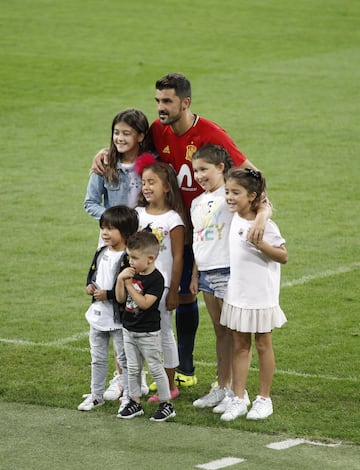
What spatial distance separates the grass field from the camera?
8.15m

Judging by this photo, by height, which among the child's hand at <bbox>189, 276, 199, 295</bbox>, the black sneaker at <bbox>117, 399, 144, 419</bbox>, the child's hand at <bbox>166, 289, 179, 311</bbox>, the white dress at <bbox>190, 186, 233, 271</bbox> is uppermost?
the white dress at <bbox>190, 186, 233, 271</bbox>

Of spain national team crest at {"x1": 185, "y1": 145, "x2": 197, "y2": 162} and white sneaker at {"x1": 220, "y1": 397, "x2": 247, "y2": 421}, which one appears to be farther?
spain national team crest at {"x1": 185, "y1": 145, "x2": 197, "y2": 162}

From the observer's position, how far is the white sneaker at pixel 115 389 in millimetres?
7934

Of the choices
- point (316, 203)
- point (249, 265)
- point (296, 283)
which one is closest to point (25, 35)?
point (316, 203)

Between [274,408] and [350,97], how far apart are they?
1532cm

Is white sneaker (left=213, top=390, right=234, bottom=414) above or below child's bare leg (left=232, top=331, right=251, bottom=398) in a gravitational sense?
below

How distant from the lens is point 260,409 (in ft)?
24.6

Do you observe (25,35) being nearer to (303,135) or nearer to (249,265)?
(303,135)

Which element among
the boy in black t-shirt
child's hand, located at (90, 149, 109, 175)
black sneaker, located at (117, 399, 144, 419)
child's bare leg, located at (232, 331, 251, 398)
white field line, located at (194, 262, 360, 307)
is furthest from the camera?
white field line, located at (194, 262, 360, 307)

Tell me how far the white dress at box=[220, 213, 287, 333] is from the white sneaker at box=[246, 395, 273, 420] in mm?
454

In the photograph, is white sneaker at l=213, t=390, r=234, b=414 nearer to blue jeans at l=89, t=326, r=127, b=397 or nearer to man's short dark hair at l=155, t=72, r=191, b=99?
blue jeans at l=89, t=326, r=127, b=397

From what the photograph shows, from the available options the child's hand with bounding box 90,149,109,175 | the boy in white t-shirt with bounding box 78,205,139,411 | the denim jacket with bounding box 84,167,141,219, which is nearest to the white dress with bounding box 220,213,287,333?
the boy in white t-shirt with bounding box 78,205,139,411

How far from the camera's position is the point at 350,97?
2234 cm

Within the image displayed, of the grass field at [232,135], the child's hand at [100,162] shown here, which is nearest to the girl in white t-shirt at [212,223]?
the child's hand at [100,162]
